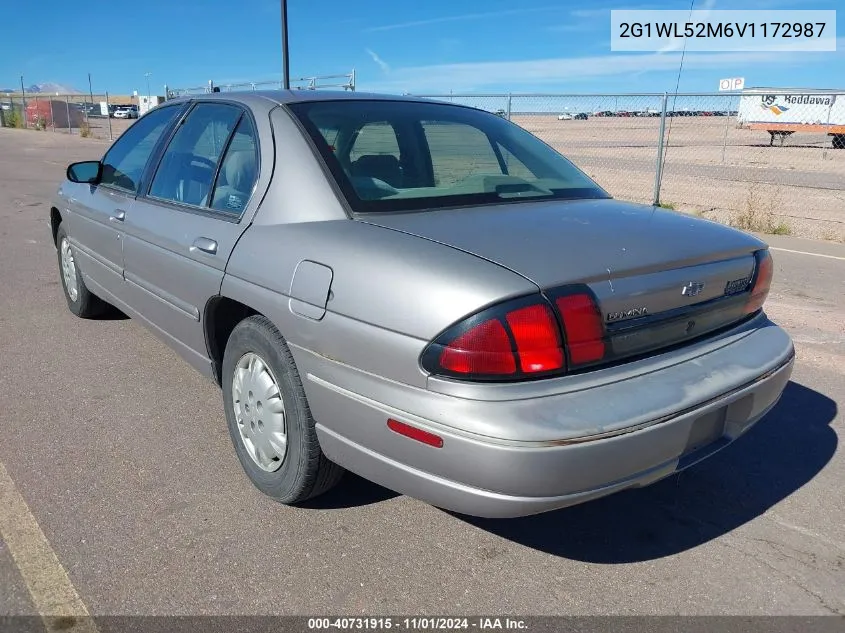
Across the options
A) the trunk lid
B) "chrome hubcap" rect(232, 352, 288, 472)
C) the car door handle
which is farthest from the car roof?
"chrome hubcap" rect(232, 352, 288, 472)

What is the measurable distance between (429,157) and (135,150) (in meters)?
1.91

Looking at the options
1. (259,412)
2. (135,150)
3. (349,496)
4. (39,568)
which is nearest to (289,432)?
(259,412)

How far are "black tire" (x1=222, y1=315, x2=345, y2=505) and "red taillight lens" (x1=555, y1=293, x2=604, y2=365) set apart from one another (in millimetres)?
998

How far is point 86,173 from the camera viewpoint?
14.8 ft

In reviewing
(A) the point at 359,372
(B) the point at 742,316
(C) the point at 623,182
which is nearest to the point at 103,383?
(A) the point at 359,372

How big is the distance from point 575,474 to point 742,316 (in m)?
1.16

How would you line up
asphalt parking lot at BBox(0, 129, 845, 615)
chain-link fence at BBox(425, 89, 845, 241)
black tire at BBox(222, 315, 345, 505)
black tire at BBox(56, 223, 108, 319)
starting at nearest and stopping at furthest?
asphalt parking lot at BBox(0, 129, 845, 615), black tire at BBox(222, 315, 345, 505), black tire at BBox(56, 223, 108, 319), chain-link fence at BBox(425, 89, 845, 241)

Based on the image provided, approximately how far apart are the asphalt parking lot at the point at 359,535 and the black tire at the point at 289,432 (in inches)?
4.6

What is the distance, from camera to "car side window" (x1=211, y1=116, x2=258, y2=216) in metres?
2.97

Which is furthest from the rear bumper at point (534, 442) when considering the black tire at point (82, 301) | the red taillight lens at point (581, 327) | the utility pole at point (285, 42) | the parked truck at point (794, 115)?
the parked truck at point (794, 115)

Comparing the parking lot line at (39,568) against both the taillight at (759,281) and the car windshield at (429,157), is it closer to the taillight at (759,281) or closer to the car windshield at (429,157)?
the car windshield at (429,157)

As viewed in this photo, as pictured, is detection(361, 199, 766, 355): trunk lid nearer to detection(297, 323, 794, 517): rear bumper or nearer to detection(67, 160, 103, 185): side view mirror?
detection(297, 323, 794, 517): rear bumper

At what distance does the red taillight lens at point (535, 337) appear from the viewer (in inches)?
79.5

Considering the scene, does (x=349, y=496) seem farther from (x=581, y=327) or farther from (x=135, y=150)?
(x=135, y=150)
